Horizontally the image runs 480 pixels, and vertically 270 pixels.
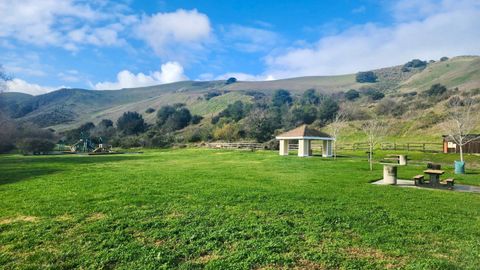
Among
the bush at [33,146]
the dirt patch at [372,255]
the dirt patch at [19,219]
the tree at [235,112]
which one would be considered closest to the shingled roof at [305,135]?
the dirt patch at [372,255]

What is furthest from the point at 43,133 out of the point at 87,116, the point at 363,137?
the point at 363,137

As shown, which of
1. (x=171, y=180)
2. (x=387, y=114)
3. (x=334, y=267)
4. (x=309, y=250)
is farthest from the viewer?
(x=387, y=114)

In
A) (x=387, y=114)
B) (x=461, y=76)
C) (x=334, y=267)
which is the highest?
(x=461, y=76)

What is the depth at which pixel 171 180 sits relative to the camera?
41.0 feet

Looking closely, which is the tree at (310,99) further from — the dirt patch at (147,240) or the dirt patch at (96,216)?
the dirt patch at (147,240)

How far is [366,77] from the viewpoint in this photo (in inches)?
4769

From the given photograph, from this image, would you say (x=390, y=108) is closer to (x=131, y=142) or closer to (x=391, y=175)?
(x=131, y=142)

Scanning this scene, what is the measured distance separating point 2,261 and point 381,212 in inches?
298

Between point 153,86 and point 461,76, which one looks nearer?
point 461,76

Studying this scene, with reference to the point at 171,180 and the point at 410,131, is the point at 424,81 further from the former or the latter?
the point at 171,180

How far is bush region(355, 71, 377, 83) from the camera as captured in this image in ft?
394

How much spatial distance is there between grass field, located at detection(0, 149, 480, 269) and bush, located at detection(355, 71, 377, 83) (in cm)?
11914

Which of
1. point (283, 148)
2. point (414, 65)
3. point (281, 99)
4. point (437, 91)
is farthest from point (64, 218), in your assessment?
point (414, 65)

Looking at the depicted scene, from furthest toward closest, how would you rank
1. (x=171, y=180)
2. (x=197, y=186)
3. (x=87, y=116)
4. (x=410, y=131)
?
(x=87, y=116)
(x=410, y=131)
(x=171, y=180)
(x=197, y=186)
